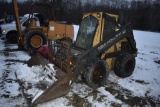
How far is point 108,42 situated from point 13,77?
331 cm

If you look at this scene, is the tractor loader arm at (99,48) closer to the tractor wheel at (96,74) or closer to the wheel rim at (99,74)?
the tractor wheel at (96,74)

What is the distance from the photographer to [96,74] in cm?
541

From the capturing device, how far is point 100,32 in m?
5.72

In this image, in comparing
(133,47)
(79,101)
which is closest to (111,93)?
(79,101)

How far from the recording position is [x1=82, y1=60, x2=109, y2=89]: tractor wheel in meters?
5.15

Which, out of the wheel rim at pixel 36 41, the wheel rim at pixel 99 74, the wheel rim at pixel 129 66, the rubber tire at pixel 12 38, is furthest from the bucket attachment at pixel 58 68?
the rubber tire at pixel 12 38

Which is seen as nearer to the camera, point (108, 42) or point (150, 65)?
point (108, 42)

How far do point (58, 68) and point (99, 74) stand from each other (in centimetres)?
122

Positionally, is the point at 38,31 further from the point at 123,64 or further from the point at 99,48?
the point at 123,64

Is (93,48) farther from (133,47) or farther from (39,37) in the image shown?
(39,37)

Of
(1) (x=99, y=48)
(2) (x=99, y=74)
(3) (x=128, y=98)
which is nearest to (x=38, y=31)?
(1) (x=99, y=48)

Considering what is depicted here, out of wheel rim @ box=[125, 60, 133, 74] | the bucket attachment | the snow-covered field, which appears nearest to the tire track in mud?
the snow-covered field

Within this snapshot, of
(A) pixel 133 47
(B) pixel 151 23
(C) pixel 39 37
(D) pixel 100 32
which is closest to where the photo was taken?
(D) pixel 100 32

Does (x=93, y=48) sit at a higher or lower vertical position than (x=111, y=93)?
higher
